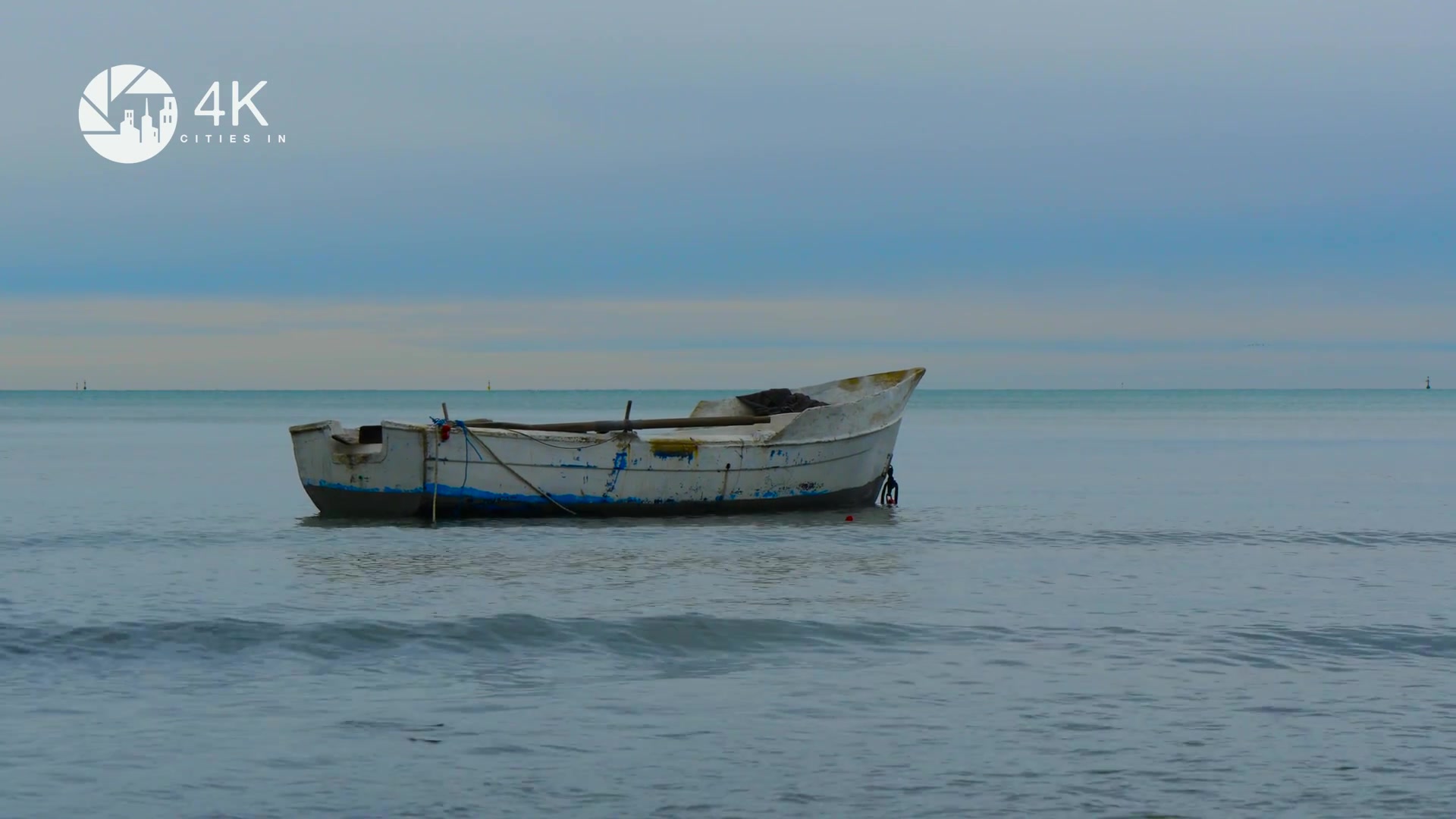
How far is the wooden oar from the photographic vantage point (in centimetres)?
2288

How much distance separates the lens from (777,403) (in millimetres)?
25953

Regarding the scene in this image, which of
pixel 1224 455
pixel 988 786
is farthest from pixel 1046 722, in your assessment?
pixel 1224 455

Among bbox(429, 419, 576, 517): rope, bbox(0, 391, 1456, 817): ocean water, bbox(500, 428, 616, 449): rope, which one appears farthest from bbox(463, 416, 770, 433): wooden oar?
bbox(0, 391, 1456, 817): ocean water

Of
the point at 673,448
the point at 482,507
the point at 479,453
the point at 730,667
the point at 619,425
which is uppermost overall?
the point at 619,425

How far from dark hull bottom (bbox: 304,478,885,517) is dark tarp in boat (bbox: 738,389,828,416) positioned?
106 inches

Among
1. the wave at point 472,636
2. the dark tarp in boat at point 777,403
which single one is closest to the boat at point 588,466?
the dark tarp in boat at point 777,403

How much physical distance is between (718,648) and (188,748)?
4.82 meters

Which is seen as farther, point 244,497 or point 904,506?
point 244,497

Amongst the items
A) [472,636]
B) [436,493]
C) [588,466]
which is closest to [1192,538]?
[588,466]

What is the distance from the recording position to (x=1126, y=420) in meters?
89.6

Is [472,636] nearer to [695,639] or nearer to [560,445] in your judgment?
[695,639]

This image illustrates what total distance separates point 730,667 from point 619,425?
11.8 meters

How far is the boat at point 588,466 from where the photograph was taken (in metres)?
21.4

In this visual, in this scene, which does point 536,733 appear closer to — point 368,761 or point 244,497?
point 368,761
